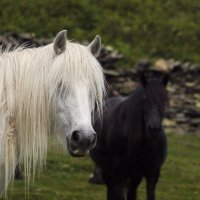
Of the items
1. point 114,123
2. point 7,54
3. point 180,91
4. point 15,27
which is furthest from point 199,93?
point 7,54

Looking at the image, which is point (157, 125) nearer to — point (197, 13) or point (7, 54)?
point (7, 54)

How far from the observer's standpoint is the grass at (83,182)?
1009 centimetres

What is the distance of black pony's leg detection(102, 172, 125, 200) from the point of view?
370 inches

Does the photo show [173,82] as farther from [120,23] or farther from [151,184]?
[151,184]

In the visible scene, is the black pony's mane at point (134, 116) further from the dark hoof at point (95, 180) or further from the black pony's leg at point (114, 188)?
the dark hoof at point (95, 180)

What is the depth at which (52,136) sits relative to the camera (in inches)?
216

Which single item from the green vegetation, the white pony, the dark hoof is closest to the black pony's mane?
the dark hoof

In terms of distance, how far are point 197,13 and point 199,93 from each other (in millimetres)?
7937

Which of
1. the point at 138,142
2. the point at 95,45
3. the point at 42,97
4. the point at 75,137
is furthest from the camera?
the point at 138,142

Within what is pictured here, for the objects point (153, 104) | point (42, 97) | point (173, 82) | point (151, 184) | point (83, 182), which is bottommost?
point (83, 182)

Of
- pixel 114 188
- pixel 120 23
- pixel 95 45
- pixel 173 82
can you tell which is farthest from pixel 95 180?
pixel 120 23

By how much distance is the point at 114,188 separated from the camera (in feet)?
31.6

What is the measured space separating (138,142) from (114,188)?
0.74 m

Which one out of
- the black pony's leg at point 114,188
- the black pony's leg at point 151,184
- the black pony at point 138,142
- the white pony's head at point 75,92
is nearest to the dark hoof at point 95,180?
the black pony's leg at point 114,188
